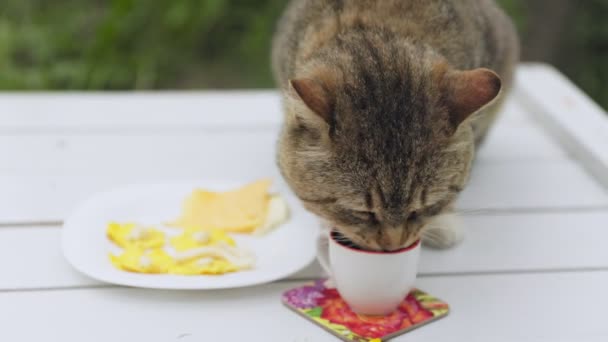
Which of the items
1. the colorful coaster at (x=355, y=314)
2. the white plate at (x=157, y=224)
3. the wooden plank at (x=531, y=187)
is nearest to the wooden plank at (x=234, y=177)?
the wooden plank at (x=531, y=187)

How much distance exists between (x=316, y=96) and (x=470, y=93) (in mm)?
262

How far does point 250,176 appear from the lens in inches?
75.7

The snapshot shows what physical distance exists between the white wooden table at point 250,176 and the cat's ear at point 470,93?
14.0 inches

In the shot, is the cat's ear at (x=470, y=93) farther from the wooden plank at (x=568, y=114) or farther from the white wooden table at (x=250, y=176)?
the wooden plank at (x=568, y=114)

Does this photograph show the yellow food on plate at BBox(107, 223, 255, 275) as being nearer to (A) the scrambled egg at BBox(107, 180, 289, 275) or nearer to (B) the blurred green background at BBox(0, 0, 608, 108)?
(A) the scrambled egg at BBox(107, 180, 289, 275)

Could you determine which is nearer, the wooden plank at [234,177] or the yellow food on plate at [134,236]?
the yellow food on plate at [134,236]

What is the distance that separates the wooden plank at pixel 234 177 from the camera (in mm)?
1751

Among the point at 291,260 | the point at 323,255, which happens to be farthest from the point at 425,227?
the point at 291,260

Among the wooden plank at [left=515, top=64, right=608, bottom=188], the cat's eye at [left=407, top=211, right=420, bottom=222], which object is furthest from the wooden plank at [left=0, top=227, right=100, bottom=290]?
the wooden plank at [left=515, top=64, right=608, bottom=188]

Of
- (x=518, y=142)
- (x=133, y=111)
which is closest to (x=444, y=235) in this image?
(x=518, y=142)

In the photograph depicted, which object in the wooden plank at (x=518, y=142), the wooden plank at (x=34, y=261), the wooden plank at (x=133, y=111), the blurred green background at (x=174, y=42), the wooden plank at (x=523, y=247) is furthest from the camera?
the blurred green background at (x=174, y=42)

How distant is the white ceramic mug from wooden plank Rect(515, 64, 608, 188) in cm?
80

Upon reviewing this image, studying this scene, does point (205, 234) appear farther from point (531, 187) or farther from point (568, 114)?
point (568, 114)

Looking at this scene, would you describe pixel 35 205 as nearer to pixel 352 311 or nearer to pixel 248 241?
pixel 248 241
